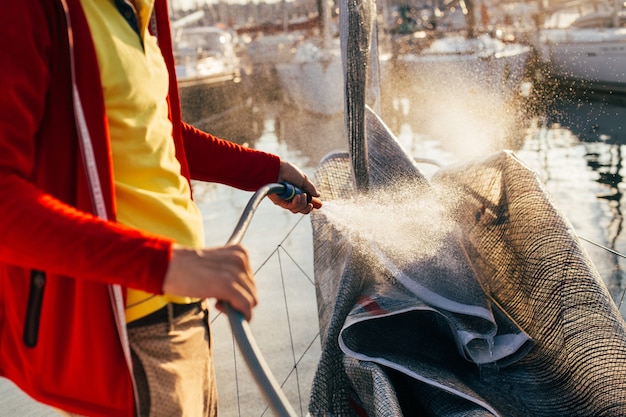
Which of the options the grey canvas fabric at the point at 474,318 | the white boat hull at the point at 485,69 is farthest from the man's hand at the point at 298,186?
the white boat hull at the point at 485,69

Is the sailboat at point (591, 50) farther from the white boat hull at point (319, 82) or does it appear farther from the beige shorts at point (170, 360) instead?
the beige shorts at point (170, 360)

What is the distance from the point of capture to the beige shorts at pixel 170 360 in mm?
1112

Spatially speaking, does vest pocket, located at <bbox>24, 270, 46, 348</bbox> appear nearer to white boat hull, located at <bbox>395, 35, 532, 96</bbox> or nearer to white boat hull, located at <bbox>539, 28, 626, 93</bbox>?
white boat hull, located at <bbox>539, 28, 626, 93</bbox>

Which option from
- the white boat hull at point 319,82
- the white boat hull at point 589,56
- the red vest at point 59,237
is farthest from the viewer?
the white boat hull at point 319,82

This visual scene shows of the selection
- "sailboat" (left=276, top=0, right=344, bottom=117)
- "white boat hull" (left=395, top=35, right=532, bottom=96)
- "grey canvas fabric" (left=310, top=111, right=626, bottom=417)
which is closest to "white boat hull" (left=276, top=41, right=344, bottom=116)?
"sailboat" (left=276, top=0, right=344, bottom=117)

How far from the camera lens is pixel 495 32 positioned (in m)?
19.1

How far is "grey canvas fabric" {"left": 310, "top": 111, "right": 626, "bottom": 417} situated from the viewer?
176 cm

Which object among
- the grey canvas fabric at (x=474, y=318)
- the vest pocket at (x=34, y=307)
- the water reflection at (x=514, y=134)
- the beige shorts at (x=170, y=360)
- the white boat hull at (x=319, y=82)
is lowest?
the water reflection at (x=514, y=134)

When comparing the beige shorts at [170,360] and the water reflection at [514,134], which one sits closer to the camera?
the beige shorts at [170,360]

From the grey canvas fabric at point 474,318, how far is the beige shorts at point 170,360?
1.80 ft

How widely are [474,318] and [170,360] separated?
110 centimetres

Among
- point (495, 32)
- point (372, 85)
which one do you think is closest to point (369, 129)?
point (372, 85)

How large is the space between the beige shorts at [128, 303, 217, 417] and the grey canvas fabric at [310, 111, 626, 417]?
548 mm

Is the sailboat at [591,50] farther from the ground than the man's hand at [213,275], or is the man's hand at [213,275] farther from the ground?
the man's hand at [213,275]
